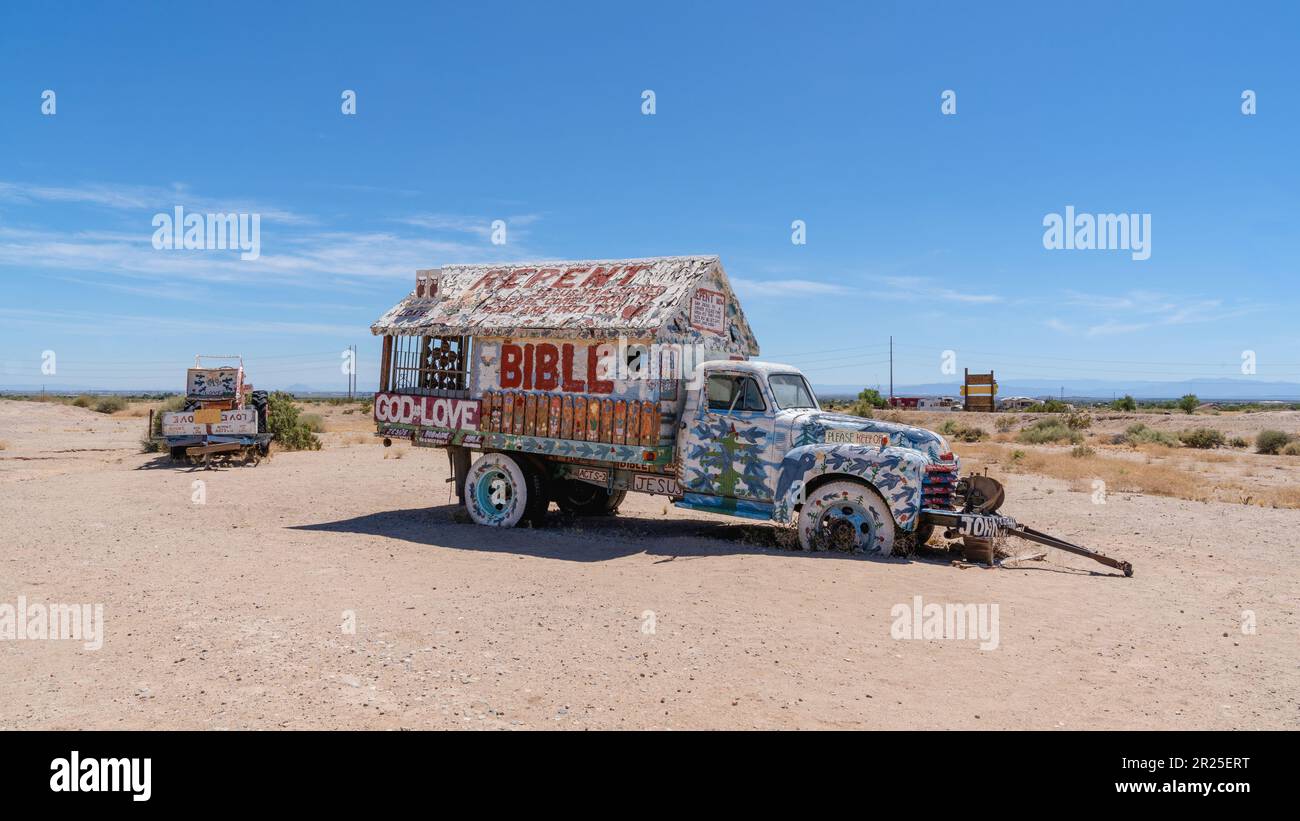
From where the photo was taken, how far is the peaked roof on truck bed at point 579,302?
37.3ft

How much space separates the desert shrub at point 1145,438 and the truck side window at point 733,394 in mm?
25858

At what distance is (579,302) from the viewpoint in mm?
12078

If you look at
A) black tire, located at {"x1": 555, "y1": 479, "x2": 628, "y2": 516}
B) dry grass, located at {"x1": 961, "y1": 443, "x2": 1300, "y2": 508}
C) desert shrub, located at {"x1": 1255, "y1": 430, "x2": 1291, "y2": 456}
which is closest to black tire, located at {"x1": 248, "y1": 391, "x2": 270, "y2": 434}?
black tire, located at {"x1": 555, "y1": 479, "x2": 628, "y2": 516}

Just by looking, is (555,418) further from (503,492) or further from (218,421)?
(218,421)

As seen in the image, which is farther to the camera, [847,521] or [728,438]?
[728,438]

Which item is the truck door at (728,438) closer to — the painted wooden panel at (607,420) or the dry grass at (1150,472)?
the painted wooden panel at (607,420)

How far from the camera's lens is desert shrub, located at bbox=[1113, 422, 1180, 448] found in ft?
102

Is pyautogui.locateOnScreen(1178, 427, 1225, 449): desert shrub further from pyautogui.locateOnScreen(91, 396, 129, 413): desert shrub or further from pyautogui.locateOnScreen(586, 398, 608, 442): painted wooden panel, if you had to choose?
pyautogui.locateOnScreen(91, 396, 129, 413): desert shrub

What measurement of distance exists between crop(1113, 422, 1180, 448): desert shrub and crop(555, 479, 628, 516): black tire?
2504 centimetres

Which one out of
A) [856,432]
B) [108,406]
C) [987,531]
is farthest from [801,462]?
[108,406]

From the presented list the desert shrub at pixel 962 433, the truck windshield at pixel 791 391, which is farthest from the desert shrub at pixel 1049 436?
the truck windshield at pixel 791 391

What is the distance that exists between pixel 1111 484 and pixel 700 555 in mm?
12395

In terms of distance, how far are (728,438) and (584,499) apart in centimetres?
371
